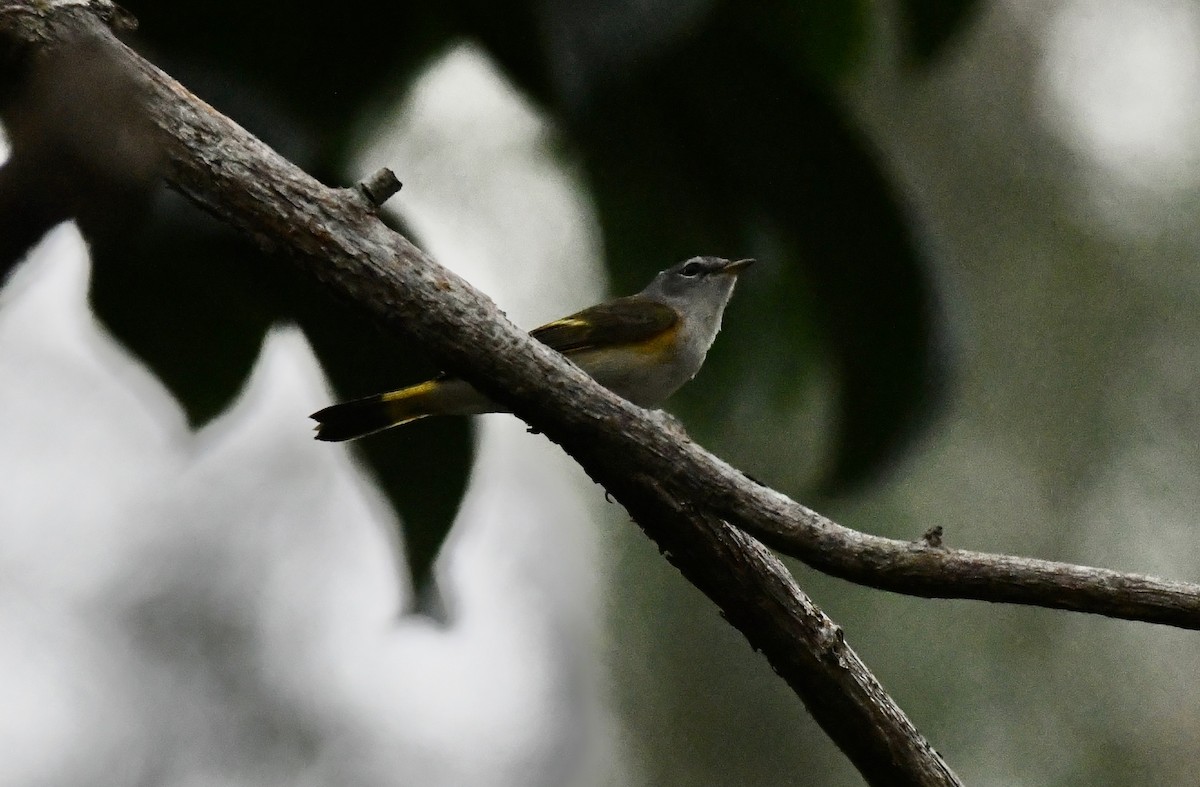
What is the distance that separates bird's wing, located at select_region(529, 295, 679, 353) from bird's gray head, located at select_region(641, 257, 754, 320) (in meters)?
0.09

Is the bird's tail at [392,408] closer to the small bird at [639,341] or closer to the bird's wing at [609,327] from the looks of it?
the small bird at [639,341]

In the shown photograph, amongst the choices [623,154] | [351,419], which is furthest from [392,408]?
[623,154]

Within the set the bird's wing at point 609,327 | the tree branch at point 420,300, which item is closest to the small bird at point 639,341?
the bird's wing at point 609,327

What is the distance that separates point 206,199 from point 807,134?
0.98m

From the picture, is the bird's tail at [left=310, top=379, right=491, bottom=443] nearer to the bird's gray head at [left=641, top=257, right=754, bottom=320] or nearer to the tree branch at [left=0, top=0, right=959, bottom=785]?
the tree branch at [left=0, top=0, right=959, bottom=785]

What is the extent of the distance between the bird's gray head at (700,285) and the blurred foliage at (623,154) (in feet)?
0.25

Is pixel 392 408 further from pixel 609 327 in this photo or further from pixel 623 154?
pixel 623 154

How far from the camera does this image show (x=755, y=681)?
13.3ft

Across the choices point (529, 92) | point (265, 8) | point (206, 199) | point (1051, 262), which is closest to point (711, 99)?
point (529, 92)

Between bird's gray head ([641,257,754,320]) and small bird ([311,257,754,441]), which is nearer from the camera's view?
small bird ([311,257,754,441])

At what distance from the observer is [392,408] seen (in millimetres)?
1858

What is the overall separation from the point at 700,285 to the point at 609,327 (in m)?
0.25

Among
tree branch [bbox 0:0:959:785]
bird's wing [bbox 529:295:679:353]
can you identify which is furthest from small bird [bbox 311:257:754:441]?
tree branch [bbox 0:0:959:785]

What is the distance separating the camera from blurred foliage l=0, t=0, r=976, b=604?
2.00 m
